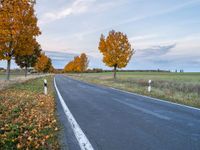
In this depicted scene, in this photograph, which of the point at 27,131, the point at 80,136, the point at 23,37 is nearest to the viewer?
the point at 80,136

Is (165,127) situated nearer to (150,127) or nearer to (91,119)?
(150,127)

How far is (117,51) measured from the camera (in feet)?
157

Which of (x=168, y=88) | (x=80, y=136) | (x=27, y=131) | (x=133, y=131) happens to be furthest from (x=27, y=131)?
(x=168, y=88)

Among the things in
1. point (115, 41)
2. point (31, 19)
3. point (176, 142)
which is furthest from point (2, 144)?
point (115, 41)

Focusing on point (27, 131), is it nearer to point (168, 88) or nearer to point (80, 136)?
point (80, 136)

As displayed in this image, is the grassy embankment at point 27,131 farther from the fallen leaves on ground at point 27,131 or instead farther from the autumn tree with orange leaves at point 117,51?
the autumn tree with orange leaves at point 117,51

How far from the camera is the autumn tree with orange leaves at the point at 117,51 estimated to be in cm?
4766

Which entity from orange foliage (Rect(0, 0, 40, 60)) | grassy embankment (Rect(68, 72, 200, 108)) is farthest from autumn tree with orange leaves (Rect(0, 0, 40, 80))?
grassy embankment (Rect(68, 72, 200, 108))

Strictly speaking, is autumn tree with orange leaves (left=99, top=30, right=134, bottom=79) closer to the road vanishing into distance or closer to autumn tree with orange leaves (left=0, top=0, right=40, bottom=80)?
autumn tree with orange leaves (left=0, top=0, right=40, bottom=80)

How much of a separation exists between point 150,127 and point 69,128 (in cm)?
240

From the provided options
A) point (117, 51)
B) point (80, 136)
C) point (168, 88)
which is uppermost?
point (117, 51)

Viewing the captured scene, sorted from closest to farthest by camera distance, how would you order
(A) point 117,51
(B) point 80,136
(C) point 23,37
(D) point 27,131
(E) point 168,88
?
(B) point 80,136 → (D) point 27,131 → (E) point 168,88 → (C) point 23,37 → (A) point 117,51

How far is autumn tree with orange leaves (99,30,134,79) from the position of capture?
47656mm

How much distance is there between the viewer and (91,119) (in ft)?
31.2
